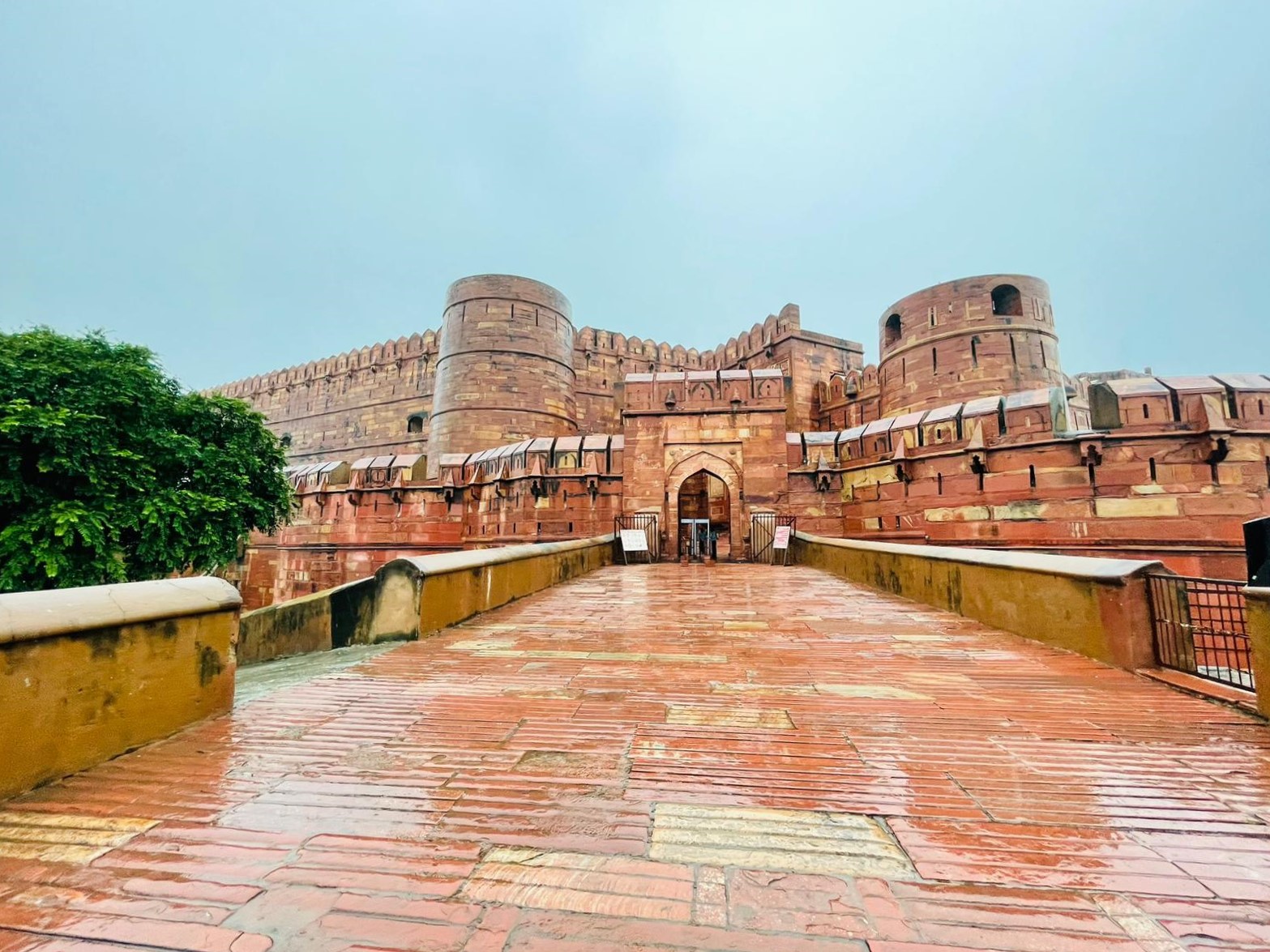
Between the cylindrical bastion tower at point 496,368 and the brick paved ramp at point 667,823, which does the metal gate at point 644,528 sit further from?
the brick paved ramp at point 667,823

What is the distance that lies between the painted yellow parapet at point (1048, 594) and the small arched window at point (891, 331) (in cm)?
1514

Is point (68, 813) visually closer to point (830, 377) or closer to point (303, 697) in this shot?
point (303, 697)

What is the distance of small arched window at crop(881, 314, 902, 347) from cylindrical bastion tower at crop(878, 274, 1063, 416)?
1.05 m

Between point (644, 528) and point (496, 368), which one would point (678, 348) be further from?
point (644, 528)

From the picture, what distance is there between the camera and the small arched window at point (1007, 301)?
17.5m

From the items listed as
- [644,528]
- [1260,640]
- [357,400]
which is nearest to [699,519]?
[644,528]

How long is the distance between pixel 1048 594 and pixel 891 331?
18.0 metres

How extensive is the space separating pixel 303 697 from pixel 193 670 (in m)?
0.57

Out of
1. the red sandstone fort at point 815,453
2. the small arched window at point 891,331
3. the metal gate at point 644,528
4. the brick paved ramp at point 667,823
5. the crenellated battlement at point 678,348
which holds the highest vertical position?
the crenellated battlement at point 678,348

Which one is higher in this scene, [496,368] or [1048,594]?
[496,368]

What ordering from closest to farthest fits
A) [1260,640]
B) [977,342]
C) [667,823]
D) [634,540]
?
[667,823] < [1260,640] < [634,540] < [977,342]

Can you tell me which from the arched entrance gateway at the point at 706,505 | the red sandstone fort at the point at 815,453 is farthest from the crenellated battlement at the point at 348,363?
the arched entrance gateway at the point at 706,505

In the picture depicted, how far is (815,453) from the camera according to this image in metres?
14.3

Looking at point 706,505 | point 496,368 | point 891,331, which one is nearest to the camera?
point 891,331
